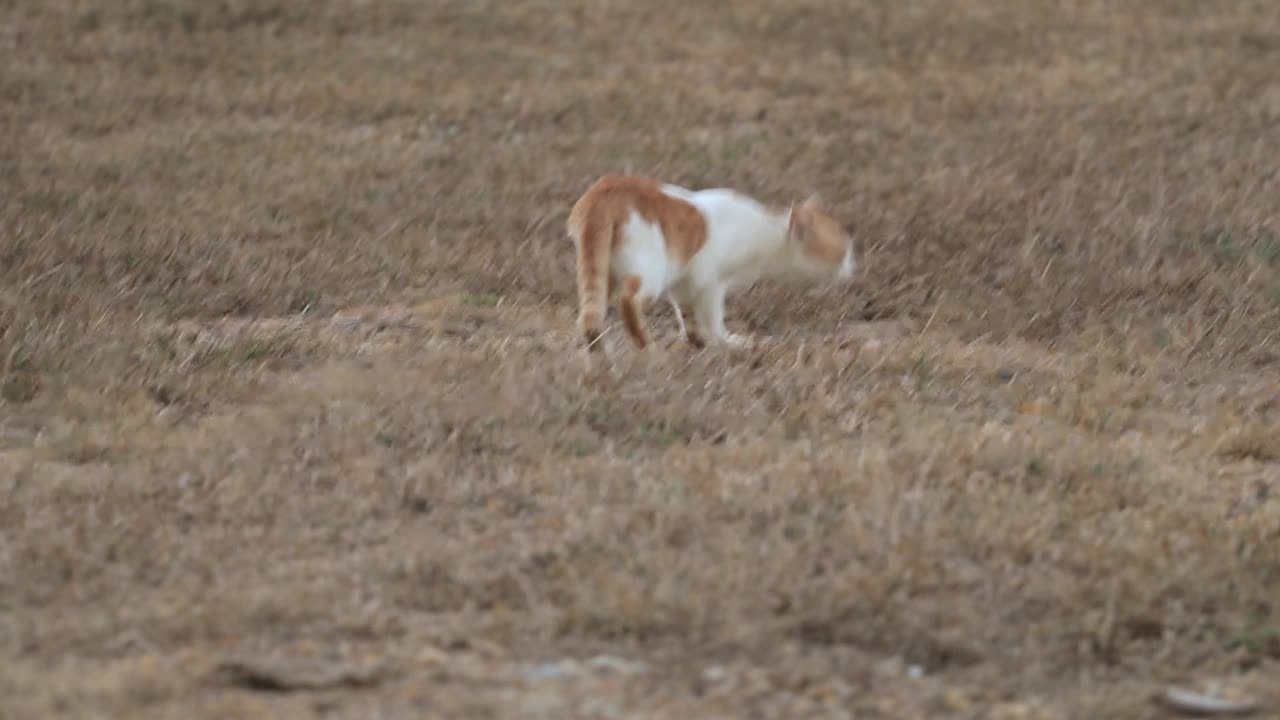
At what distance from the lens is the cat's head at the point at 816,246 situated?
8.09m

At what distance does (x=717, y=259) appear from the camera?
7.79 m

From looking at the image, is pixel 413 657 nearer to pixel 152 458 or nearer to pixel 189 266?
pixel 152 458

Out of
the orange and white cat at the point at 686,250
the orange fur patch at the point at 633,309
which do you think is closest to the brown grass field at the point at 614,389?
the orange fur patch at the point at 633,309

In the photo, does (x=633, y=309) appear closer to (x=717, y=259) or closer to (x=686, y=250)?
(x=686, y=250)

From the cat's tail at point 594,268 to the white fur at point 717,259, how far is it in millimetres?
123

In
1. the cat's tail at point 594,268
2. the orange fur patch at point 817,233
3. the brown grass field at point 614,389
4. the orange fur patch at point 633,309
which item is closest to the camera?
the brown grass field at point 614,389

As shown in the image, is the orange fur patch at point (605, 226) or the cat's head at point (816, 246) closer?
the orange fur patch at point (605, 226)

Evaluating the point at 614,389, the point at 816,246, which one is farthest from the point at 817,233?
the point at 614,389

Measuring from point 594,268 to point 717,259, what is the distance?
2.46 ft

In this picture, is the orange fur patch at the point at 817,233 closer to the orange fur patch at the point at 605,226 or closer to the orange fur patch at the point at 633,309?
the orange fur patch at the point at 605,226

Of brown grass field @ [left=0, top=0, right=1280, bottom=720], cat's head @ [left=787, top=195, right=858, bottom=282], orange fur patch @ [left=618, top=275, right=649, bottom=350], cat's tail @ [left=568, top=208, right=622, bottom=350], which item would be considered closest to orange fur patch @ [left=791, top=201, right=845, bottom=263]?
cat's head @ [left=787, top=195, right=858, bottom=282]

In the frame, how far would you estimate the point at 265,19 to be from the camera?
14.6 metres

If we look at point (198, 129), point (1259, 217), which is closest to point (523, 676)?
point (1259, 217)

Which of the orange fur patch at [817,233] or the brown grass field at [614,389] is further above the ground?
the orange fur patch at [817,233]
